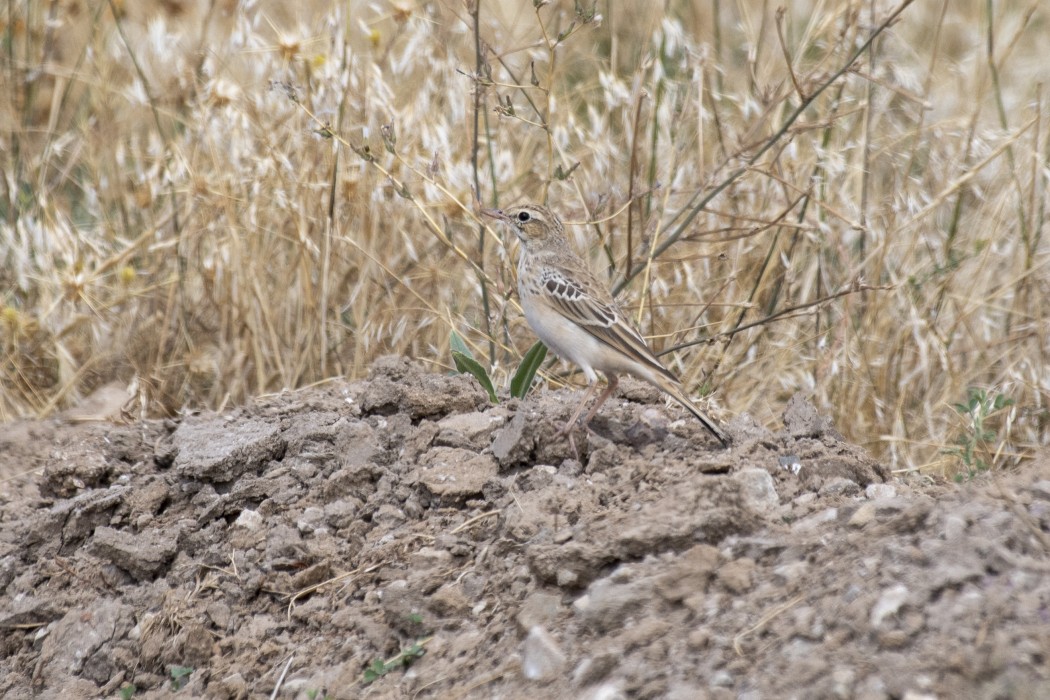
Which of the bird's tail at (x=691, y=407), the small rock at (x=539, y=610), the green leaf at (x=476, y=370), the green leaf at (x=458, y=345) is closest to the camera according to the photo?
the small rock at (x=539, y=610)

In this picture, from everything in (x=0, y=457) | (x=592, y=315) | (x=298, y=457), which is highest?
(x=592, y=315)

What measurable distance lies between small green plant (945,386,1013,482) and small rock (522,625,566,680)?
1.82 metres

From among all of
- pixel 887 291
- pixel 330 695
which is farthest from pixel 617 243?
pixel 330 695

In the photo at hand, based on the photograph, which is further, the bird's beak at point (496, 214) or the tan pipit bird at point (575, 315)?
the bird's beak at point (496, 214)

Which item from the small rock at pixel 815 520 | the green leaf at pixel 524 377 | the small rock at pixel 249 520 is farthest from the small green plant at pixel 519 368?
the small rock at pixel 815 520

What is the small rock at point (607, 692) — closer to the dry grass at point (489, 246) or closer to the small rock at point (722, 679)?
the small rock at point (722, 679)

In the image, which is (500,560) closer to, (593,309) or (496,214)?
(593,309)

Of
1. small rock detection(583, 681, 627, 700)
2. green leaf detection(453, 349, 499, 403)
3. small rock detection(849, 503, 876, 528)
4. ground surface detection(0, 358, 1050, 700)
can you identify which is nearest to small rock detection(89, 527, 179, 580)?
ground surface detection(0, 358, 1050, 700)

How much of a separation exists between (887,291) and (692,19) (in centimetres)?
379

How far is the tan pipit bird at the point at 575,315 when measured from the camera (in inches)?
178

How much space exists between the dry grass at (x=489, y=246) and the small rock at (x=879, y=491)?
62.4 inches

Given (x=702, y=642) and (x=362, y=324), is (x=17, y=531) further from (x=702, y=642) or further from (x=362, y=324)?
(x=702, y=642)

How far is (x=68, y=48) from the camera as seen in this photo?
31.2 ft

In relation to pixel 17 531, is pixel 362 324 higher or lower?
higher
